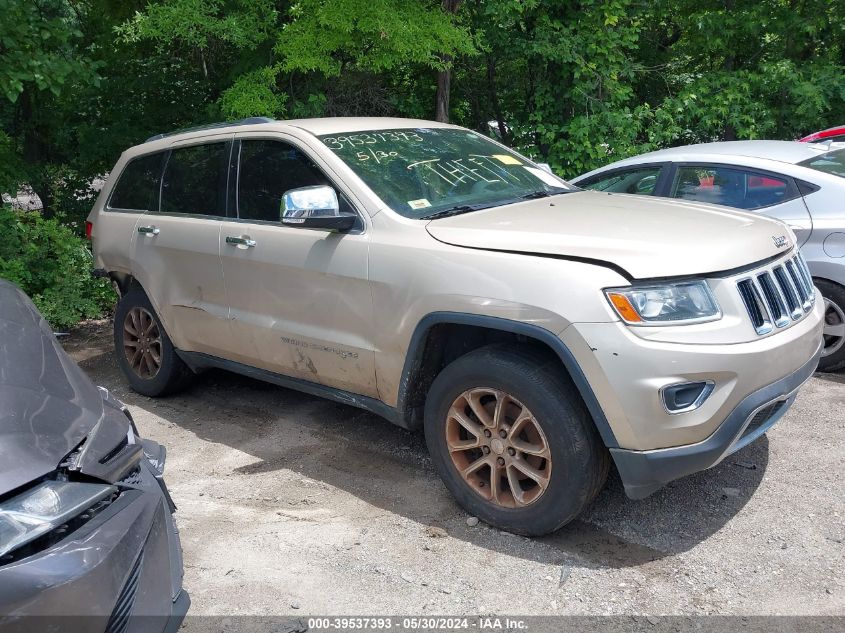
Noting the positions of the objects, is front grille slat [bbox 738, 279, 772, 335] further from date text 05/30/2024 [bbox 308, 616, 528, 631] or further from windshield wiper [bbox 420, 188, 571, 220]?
date text 05/30/2024 [bbox 308, 616, 528, 631]

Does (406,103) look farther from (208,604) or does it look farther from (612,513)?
(208,604)

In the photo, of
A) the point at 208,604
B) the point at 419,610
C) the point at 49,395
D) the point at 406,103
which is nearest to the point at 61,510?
the point at 49,395

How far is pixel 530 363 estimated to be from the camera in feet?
11.7

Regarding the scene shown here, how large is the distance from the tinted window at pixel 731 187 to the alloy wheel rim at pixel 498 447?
3.15 m

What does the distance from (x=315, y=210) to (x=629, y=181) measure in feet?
10.8

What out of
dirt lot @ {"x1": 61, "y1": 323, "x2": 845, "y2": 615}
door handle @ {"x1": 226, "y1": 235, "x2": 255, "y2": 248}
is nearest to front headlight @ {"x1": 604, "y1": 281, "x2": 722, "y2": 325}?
dirt lot @ {"x1": 61, "y1": 323, "x2": 845, "y2": 615}

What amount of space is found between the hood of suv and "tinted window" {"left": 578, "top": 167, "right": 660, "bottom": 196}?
211cm

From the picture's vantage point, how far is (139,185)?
583 centimetres

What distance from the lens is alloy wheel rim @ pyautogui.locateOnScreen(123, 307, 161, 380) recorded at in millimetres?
5770

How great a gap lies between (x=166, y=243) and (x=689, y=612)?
3801mm

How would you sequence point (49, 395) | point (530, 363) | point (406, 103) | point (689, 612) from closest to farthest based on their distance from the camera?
point (49, 395)
point (689, 612)
point (530, 363)
point (406, 103)

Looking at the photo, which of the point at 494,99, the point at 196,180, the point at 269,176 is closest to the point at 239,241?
the point at 269,176

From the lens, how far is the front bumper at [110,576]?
2.05m

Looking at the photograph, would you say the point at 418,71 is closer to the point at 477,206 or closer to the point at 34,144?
the point at 34,144
